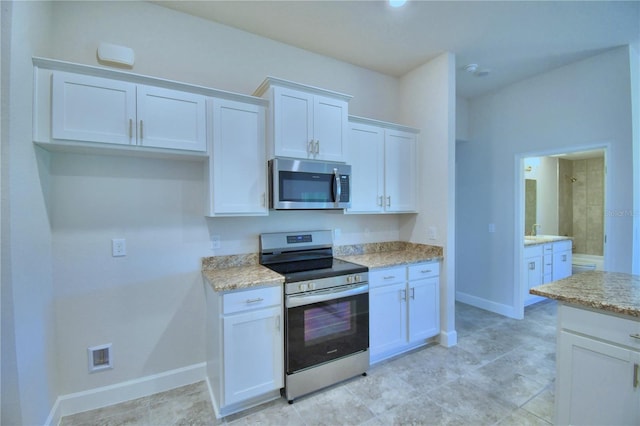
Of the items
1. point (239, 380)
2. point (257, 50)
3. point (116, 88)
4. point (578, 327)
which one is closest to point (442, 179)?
point (578, 327)

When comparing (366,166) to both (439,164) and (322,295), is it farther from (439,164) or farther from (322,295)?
(322,295)

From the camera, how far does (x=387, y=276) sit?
8.63 ft

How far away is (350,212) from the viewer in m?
2.84

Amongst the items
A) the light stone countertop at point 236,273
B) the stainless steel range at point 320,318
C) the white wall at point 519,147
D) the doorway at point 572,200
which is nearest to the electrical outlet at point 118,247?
the light stone countertop at point 236,273

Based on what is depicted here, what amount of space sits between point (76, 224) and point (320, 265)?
74.5 inches

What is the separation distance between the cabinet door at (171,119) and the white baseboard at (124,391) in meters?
1.83

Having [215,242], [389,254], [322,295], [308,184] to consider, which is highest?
[308,184]

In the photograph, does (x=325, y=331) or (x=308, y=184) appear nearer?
(x=325, y=331)

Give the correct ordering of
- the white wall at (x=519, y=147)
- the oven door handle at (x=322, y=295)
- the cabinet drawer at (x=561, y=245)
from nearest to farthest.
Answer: the oven door handle at (x=322, y=295) < the white wall at (x=519, y=147) < the cabinet drawer at (x=561, y=245)

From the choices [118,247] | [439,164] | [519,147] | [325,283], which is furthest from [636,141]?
[118,247]

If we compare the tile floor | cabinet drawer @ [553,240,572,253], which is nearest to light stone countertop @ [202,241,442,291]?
the tile floor

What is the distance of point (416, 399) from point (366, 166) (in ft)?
Result: 6.92

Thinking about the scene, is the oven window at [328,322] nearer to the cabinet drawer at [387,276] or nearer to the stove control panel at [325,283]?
the stove control panel at [325,283]

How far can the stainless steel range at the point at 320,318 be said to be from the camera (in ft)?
6.91
